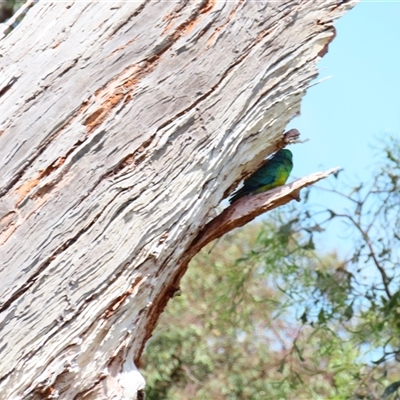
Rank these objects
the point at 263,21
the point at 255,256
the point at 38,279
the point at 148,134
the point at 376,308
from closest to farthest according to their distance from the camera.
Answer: the point at 38,279 < the point at 148,134 < the point at 263,21 < the point at 376,308 < the point at 255,256

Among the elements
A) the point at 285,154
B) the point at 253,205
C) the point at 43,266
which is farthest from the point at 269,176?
the point at 43,266

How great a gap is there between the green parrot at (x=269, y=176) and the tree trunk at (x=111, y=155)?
31 centimetres

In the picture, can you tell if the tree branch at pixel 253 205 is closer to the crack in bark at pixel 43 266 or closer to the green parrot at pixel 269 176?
the green parrot at pixel 269 176

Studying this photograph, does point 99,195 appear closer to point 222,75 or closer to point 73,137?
point 73,137

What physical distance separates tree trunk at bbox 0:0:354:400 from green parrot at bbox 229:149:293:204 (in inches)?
12.1

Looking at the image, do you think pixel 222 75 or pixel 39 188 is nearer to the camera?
pixel 39 188

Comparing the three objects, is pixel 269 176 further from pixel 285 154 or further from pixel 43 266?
pixel 43 266

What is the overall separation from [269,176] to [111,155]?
0.77 m

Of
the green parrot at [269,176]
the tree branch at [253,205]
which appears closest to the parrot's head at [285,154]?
the green parrot at [269,176]

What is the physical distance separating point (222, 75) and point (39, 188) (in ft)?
1.63

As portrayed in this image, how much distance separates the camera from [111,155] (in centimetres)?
167

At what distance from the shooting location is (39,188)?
1.62 m

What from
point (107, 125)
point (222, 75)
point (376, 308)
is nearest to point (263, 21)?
point (222, 75)

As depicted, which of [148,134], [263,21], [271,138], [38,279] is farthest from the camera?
[271,138]
